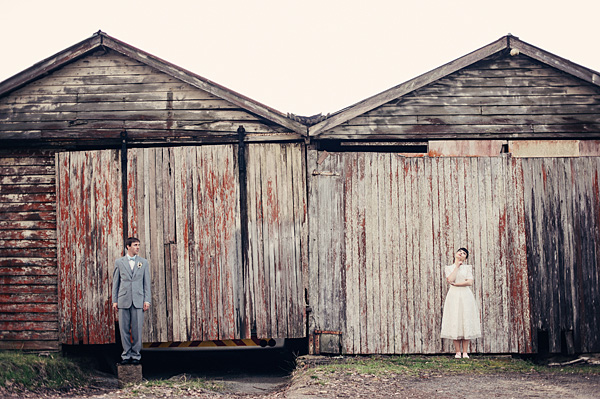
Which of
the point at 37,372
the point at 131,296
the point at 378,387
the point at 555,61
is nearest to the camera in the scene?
the point at 378,387

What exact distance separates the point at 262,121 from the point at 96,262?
3562 millimetres

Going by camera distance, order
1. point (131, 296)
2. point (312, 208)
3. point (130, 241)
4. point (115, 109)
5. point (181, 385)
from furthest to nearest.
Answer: point (115, 109)
point (312, 208)
point (130, 241)
point (131, 296)
point (181, 385)

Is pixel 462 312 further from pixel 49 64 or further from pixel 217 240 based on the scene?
pixel 49 64

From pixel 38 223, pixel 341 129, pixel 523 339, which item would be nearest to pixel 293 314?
pixel 341 129

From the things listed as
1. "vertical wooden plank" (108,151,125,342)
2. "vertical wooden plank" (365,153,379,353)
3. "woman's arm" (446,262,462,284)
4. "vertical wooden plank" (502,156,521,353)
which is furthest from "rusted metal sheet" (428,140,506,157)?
"vertical wooden plank" (108,151,125,342)

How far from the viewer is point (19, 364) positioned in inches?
324

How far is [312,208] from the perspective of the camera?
9.35 meters

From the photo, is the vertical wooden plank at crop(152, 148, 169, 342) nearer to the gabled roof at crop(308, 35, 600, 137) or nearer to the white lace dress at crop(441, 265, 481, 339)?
the gabled roof at crop(308, 35, 600, 137)

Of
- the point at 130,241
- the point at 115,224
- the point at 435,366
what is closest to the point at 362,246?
the point at 435,366

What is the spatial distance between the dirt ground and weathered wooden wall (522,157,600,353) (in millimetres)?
955

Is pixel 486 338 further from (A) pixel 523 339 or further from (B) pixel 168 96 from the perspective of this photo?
(B) pixel 168 96

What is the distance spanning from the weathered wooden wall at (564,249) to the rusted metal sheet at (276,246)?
3721mm

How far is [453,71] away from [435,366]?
186 inches

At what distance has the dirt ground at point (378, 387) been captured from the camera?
23.5ft
